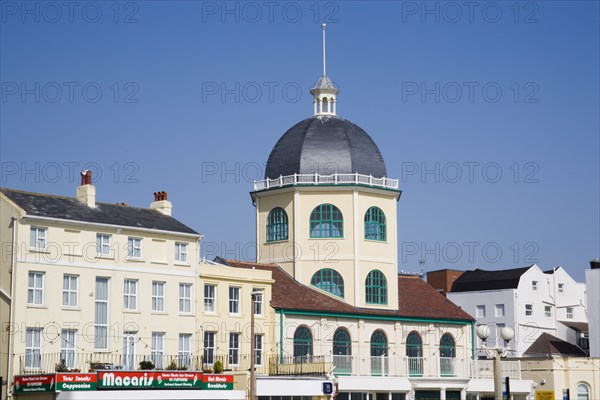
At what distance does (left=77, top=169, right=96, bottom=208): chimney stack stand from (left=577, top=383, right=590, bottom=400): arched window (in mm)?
36339

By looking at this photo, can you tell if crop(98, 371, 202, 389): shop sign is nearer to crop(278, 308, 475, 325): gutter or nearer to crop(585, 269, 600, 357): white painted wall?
crop(278, 308, 475, 325): gutter

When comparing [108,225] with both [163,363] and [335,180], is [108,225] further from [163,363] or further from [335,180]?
[335,180]

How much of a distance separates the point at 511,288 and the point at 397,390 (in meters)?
31.0

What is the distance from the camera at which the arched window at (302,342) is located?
58.9m

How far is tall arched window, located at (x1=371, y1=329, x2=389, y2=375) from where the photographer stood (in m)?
61.6

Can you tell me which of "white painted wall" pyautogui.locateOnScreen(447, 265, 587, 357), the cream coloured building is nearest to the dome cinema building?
the cream coloured building

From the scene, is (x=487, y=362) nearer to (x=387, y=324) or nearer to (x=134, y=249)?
(x=387, y=324)

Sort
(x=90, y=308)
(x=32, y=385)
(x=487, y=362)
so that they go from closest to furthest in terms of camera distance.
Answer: (x=32, y=385) < (x=90, y=308) < (x=487, y=362)

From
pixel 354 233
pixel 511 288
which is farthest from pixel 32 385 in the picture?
pixel 511 288

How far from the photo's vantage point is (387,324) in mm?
64000

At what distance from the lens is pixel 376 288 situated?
214ft

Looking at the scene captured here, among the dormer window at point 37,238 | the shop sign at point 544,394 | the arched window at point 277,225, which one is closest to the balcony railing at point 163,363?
the dormer window at point 37,238

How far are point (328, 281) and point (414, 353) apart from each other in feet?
21.5

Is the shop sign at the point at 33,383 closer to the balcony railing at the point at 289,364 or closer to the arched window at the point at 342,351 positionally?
the balcony railing at the point at 289,364
